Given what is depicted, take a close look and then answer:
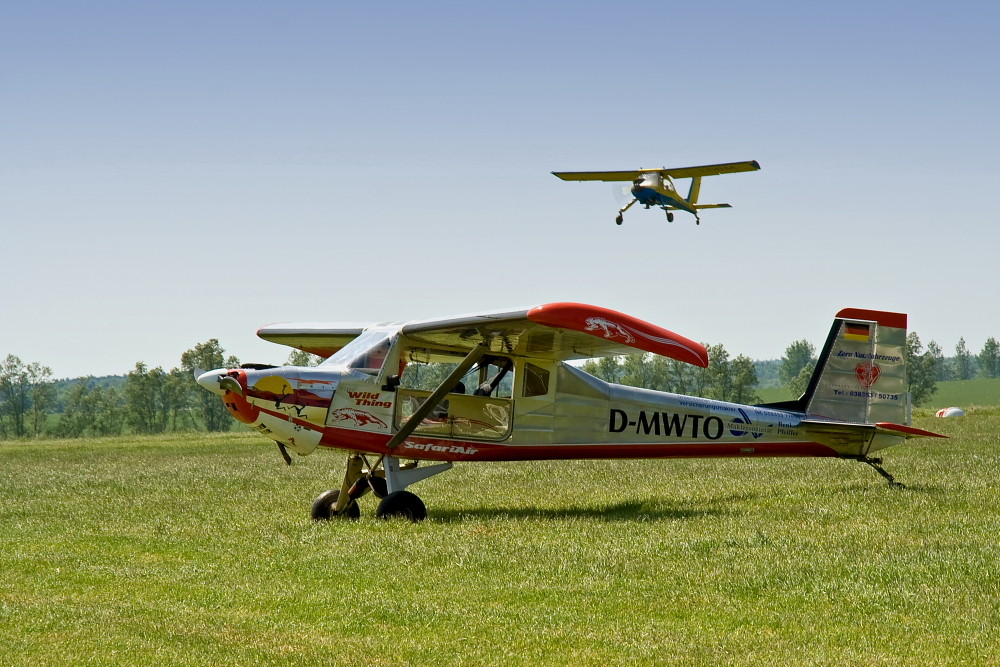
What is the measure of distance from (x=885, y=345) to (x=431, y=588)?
9.67m

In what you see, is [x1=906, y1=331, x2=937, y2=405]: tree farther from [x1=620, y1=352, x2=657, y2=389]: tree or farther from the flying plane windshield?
the flying plane windshield

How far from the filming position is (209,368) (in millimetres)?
100875

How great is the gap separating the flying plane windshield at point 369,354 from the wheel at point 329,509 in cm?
186

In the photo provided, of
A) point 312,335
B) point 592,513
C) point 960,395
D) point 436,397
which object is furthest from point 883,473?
point 960,395

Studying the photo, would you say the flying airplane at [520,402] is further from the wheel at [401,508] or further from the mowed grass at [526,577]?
the mowed grass at [526,577]

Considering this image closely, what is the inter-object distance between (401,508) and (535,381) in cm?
270

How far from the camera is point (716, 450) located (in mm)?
15492

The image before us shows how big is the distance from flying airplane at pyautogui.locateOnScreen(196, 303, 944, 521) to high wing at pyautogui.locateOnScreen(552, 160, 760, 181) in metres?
29.2

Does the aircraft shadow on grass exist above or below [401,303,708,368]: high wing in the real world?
below

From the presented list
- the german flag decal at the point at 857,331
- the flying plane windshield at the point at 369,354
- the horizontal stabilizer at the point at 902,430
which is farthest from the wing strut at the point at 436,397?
the horizontal stabilizer at the point at 902,430

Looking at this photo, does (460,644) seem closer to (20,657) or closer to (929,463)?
(20,657)

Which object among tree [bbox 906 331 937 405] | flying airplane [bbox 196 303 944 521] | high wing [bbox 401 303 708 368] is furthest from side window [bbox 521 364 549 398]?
tree [bbox 906 331 937 405]

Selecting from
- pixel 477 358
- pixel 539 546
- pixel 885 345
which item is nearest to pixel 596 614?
pixel 539 546

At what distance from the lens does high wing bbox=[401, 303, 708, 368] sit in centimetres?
1192
